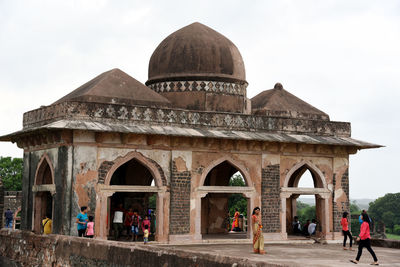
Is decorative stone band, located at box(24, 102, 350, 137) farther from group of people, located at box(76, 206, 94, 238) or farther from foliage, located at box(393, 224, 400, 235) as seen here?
foliage, located at box(393, 224, 400, 235)

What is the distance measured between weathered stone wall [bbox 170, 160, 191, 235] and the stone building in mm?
29

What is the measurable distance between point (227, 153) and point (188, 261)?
8622mm

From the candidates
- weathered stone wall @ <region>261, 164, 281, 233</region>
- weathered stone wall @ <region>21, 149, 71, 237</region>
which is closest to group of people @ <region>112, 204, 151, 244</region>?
weathered stone wall @ <region>21, 149, 71, 237</region>

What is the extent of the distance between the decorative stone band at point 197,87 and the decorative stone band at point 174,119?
1993mm

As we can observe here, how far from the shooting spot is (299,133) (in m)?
18.4

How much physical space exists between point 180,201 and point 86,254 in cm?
535

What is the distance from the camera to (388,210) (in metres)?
73.1

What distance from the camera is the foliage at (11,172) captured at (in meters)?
47.2

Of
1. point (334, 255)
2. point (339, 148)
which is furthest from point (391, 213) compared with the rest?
point (334, 255)

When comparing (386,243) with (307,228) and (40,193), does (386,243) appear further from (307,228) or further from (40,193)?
(40,193)

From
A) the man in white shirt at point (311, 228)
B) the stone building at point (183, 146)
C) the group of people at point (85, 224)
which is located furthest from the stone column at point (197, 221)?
the man in white shirt at point (311, 228)

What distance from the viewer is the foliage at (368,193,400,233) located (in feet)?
234

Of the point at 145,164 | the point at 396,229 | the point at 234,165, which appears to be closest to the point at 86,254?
the point at 145,164

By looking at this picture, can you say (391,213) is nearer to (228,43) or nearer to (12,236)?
(228,43)
